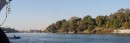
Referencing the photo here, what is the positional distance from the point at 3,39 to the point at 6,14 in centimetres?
116

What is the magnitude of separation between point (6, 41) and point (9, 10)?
3.94 feet

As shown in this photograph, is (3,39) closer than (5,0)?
Yes

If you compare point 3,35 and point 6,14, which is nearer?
point 3,35

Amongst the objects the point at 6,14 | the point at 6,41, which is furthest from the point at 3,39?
the point at 6,14

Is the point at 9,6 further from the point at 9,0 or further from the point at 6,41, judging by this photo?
the point at 6,41

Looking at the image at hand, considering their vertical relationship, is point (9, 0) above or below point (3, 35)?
above

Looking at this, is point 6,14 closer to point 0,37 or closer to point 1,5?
point 1,5

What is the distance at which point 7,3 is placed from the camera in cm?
1130

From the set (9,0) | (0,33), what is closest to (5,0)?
(9,0)

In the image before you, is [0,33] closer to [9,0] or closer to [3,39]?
[3,39]

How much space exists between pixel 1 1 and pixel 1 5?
0.57 ft

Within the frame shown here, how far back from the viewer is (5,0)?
440 inches

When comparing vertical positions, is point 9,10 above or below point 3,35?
above

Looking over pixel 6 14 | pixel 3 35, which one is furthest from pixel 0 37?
pixel 6 14
